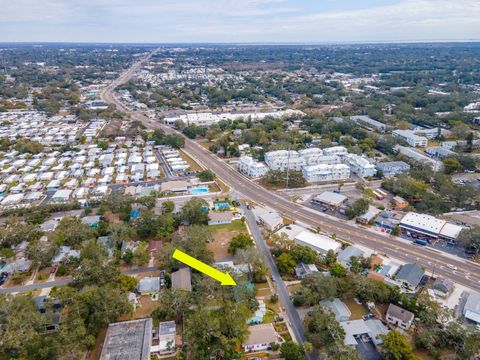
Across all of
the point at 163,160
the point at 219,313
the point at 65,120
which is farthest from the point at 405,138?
the point at 65,120

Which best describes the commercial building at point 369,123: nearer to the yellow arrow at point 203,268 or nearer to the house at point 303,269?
the house at point 303,269

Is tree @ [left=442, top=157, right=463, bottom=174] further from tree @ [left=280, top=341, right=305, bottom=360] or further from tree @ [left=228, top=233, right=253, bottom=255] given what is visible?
tree @ [left=280, top=341, right=305, bottom=360]

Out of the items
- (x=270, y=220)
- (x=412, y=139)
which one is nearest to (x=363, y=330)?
(x=270, y=220)

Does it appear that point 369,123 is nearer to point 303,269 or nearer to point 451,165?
point 451,165

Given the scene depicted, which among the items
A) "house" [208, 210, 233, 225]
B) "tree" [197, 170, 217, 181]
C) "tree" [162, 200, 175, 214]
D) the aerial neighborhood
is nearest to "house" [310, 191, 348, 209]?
the aerial neighborhood

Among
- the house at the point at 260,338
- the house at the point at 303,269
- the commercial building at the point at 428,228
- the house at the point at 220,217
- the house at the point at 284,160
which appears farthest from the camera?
the house at the point at 284,160

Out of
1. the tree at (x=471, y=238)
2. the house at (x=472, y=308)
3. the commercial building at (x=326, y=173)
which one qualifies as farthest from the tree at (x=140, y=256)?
the tree at (x=471, y=238)
